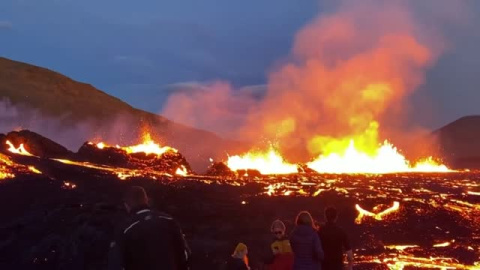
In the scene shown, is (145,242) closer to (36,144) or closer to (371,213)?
(371,213)

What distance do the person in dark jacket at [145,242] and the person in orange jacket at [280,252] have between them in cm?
271

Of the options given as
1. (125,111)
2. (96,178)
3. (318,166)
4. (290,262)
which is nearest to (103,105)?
(125,111)

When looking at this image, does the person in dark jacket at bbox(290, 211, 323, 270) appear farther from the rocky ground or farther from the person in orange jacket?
the rocky ground

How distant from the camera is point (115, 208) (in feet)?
63.6

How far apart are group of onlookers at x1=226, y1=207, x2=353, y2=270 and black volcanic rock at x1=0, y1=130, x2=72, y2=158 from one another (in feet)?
70.7

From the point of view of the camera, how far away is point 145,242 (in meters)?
6.46

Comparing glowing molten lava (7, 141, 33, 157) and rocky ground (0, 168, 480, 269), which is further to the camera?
glowing molten lava (7, 141, 33, 157)

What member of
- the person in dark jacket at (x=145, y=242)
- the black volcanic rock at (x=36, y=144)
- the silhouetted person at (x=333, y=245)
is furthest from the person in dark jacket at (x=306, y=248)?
the black volcanic rock at (x=36, y=144)

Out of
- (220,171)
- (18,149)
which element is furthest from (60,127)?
(18,149)

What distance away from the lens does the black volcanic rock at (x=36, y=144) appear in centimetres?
2772

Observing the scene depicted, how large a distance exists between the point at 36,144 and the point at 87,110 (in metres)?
114

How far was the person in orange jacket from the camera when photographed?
9.07m

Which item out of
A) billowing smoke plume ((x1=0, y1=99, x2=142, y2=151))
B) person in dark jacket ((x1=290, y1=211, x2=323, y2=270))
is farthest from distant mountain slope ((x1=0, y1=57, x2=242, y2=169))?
person in dark jacket ((x1=290, y1=211, x2=323, y2=270))

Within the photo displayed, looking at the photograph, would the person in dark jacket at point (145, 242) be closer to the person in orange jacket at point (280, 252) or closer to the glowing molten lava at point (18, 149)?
the person in orange jacket at point (280, 252)
